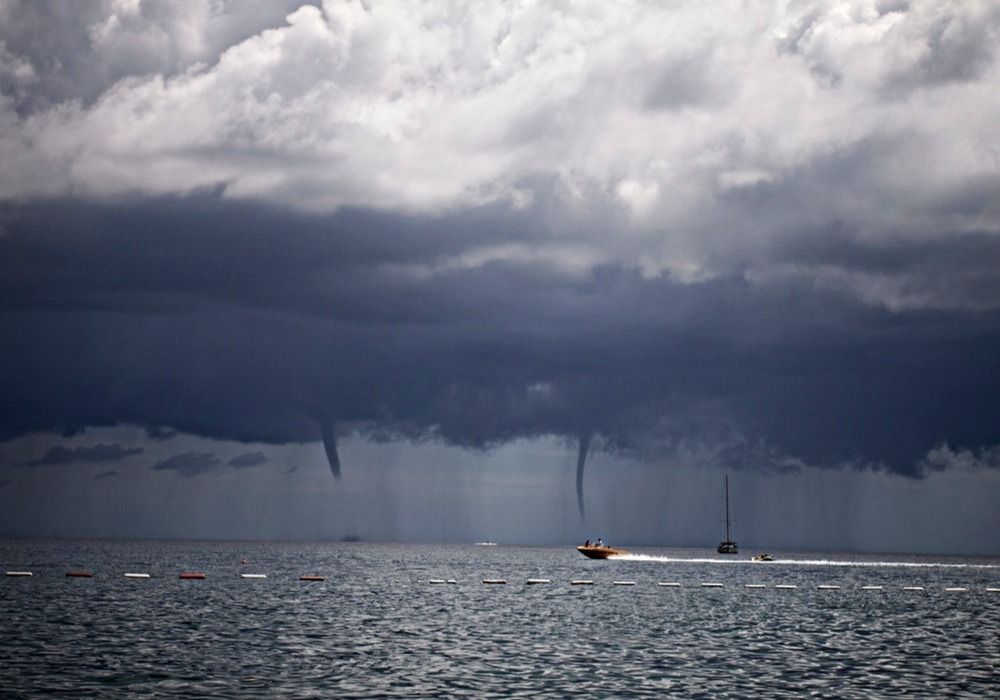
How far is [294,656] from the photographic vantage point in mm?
77688

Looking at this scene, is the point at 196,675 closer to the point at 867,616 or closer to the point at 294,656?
the point at 294,656

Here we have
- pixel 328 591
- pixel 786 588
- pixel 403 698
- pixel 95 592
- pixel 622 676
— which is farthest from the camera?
pixel 786 588

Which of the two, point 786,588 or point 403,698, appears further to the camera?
point 786,588

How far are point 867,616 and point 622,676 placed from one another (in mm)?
65611

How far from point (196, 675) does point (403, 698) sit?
588 inches

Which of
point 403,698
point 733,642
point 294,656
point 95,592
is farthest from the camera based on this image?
point 95,592

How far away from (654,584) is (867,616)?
2718 inches

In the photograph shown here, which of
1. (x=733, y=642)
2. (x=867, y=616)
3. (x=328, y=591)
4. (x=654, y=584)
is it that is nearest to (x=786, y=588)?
(x=654, y=584)

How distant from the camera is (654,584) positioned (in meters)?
192

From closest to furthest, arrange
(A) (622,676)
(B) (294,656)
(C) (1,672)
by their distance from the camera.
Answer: (C) (1,672) < (A) (622,676) < (B) (294,656)

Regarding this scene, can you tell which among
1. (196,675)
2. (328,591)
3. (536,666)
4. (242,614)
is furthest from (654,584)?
(196,675)

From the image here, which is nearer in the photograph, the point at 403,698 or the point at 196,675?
the point at 403,698

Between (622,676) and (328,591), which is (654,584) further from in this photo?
(622,676)

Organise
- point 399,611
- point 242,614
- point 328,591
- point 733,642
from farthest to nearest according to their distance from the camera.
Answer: point 328,591 < point 399,611 < point 242,614 < point 733,642
